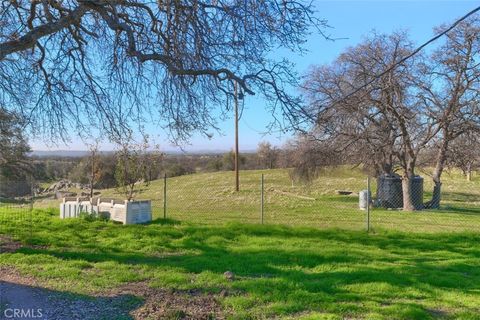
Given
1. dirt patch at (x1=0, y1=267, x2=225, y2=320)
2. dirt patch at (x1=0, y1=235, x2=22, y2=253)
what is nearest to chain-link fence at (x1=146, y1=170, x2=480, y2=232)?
dirt patch at (x1=0, y1=235, x2=22, y2=253)

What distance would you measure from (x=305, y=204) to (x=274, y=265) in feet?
49.3

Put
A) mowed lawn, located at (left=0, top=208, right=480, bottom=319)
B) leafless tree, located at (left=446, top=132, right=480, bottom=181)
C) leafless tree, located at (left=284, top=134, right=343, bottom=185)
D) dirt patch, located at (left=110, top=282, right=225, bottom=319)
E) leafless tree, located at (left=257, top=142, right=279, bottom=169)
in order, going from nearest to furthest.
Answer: dirt patch, located at (left=110, top=282, right=225, bottom=319) < mowed lawn, located at (left=0, top=208, right=480, bottom=319) < leafless tree, located at (left=446, top=132, right=480, bottom=181) < leafless tree, located at (left=284, top=134, right=343, bottom=185) < leafless tree, located at (left=257, top=142, right=279, bottom=169)

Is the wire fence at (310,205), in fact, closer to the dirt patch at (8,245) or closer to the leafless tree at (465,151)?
the dirt patch at (8,245)

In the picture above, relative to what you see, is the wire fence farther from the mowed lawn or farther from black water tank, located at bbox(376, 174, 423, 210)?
the mowed lawn

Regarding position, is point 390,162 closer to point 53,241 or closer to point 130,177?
point 130,177

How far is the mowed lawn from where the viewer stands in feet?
17.1

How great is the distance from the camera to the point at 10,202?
1702 centimetres

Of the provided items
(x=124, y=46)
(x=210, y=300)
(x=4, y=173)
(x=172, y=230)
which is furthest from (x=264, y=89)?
(x=4, y=173)

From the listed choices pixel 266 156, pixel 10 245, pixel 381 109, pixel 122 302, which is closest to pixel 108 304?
pixel 122 302

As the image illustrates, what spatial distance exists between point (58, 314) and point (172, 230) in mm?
5842

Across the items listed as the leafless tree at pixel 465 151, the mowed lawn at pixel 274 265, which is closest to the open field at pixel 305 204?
the leafless tree at pixel 465 151

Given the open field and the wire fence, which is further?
the open field

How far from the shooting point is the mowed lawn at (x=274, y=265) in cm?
520

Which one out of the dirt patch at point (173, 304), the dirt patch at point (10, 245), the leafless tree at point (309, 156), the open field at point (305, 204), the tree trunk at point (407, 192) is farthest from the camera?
the leafless tree at point (309, 156)
